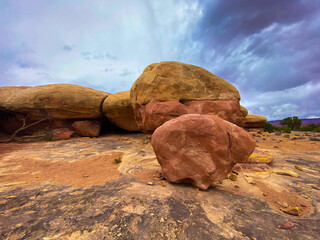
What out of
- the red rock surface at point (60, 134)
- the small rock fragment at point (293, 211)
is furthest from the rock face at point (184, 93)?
the red rock surface at point (60, 134)

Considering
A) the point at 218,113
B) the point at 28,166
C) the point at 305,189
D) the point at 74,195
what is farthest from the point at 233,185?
the point at 28,166

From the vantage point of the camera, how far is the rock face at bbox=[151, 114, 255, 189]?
2.65 m

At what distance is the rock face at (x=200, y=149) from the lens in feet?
8.70

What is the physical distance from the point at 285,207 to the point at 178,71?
552 cm

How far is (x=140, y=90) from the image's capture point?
6.62m

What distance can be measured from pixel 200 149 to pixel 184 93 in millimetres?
3719

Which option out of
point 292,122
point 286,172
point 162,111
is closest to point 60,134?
point 162,111

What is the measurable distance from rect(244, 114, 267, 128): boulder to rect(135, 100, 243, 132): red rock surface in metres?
9.19

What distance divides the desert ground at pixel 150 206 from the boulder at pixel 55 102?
6.90m

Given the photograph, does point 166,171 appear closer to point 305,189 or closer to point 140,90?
point 305,189

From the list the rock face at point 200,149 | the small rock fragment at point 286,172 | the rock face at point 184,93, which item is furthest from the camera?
the rock face at point 184,93

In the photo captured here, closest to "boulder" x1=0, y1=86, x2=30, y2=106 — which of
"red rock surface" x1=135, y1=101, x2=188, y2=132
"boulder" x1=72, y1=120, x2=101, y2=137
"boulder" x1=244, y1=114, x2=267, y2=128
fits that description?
"boulder" x1=72, y1=120, x2=101, y2=137

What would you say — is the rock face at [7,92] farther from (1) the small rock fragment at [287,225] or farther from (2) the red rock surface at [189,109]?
(1) the small rock fragment at [287,225]

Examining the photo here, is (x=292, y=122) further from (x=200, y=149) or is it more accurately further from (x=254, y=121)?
(x=200, y=149)
